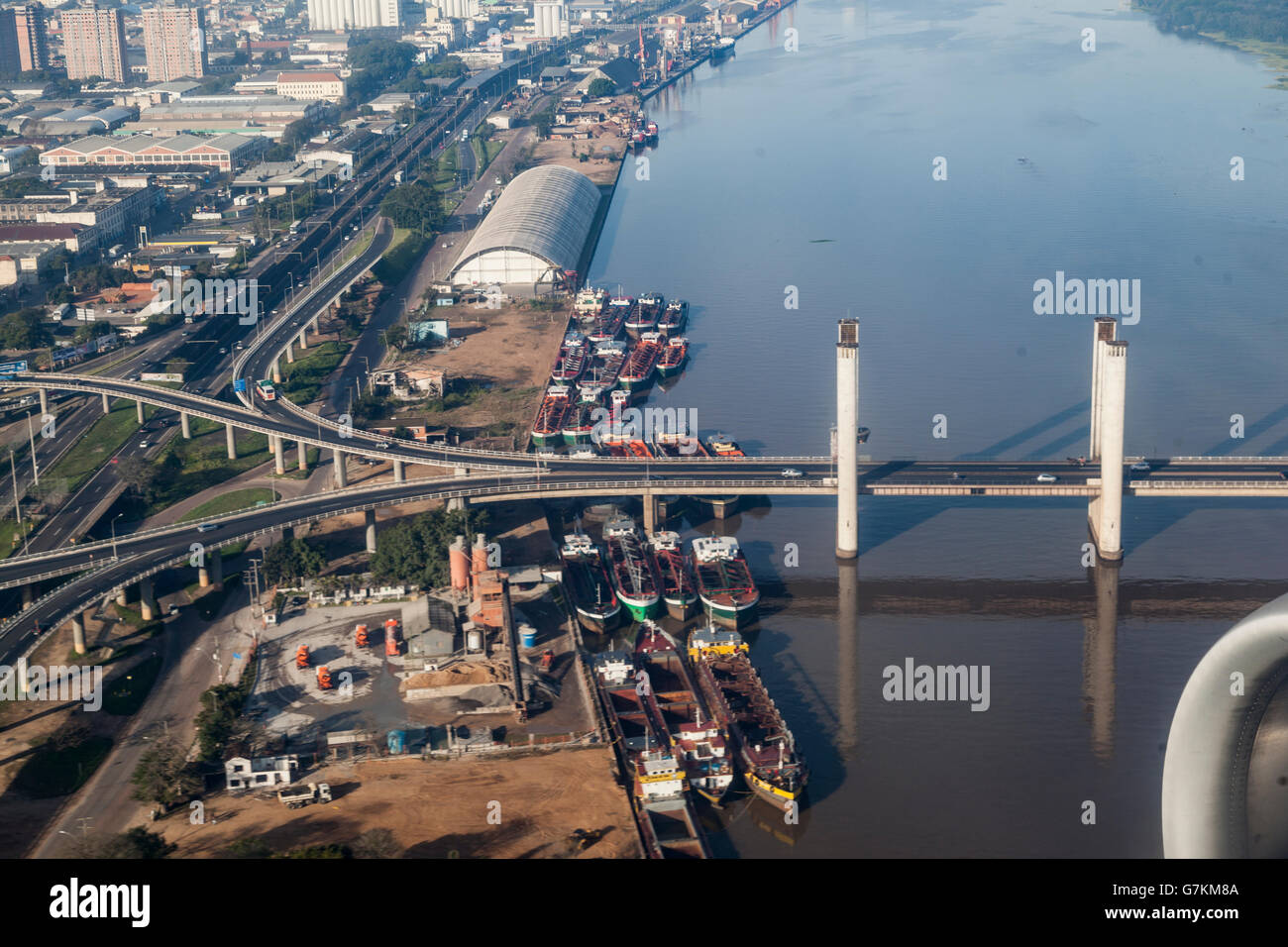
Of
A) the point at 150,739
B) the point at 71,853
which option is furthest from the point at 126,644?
the point at 71,853

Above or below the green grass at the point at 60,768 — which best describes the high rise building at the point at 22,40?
above

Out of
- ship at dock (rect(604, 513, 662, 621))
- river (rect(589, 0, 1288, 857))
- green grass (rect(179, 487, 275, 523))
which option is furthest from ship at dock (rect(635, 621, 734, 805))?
green grass (rect(179, 487, 275, 523))

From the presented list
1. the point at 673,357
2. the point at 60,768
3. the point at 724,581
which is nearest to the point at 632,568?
the point at 724,581

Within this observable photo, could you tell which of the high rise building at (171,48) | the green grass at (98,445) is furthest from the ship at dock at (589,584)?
the high rise building at (171,48)

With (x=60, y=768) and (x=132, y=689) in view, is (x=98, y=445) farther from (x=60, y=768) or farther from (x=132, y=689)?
(x=60, y=768)

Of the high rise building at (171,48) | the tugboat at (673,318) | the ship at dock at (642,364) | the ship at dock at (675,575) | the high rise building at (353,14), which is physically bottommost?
the ship at dock at (675,575)

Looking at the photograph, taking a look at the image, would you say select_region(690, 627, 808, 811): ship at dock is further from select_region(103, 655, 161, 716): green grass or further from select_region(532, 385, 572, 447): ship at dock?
select_region(532, 385, 572, 447): ship at dock

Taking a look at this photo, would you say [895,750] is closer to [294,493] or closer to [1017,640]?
[1017,640]

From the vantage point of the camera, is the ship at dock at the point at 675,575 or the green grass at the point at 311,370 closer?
the ship at dock at the point at 675,575

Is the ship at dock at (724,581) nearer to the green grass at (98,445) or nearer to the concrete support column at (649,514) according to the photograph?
the concrete support column at (649,514)
